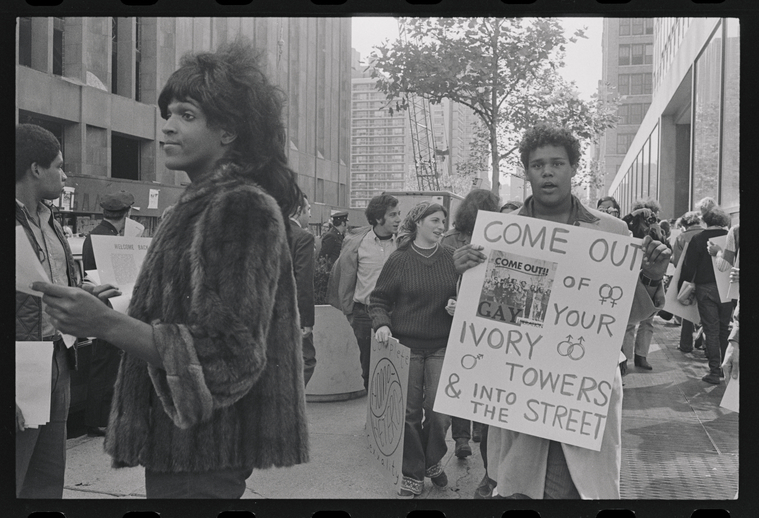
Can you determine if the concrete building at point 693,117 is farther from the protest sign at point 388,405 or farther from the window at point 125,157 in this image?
the window at point 125,157

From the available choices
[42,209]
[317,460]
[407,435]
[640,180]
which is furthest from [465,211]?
[640,180]

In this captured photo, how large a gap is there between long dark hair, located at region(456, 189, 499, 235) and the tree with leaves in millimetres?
98

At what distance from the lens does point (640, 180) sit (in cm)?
1586

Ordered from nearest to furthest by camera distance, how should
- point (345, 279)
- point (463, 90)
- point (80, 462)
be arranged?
point (80, 462) < point (463, 90) < point (345, 279)

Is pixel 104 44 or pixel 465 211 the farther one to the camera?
pixel 465 211

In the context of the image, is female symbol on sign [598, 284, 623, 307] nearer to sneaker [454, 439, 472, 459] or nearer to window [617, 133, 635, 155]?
sneaker [454, 439, 472, 459]

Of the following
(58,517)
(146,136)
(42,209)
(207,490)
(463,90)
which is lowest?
(58,517)

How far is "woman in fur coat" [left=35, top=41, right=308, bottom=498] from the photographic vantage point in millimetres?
2787

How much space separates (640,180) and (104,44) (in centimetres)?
1353

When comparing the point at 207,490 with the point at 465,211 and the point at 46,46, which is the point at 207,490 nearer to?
the point at 46,46

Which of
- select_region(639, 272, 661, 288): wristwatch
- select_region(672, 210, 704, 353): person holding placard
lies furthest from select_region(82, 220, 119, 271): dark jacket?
select_region(672, 210, 704, 353): person holding placard

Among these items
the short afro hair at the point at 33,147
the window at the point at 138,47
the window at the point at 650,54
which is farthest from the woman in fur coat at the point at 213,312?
the window at the point at 650,54

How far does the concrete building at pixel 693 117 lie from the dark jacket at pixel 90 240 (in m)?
3.08

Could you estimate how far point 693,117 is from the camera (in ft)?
29.0
